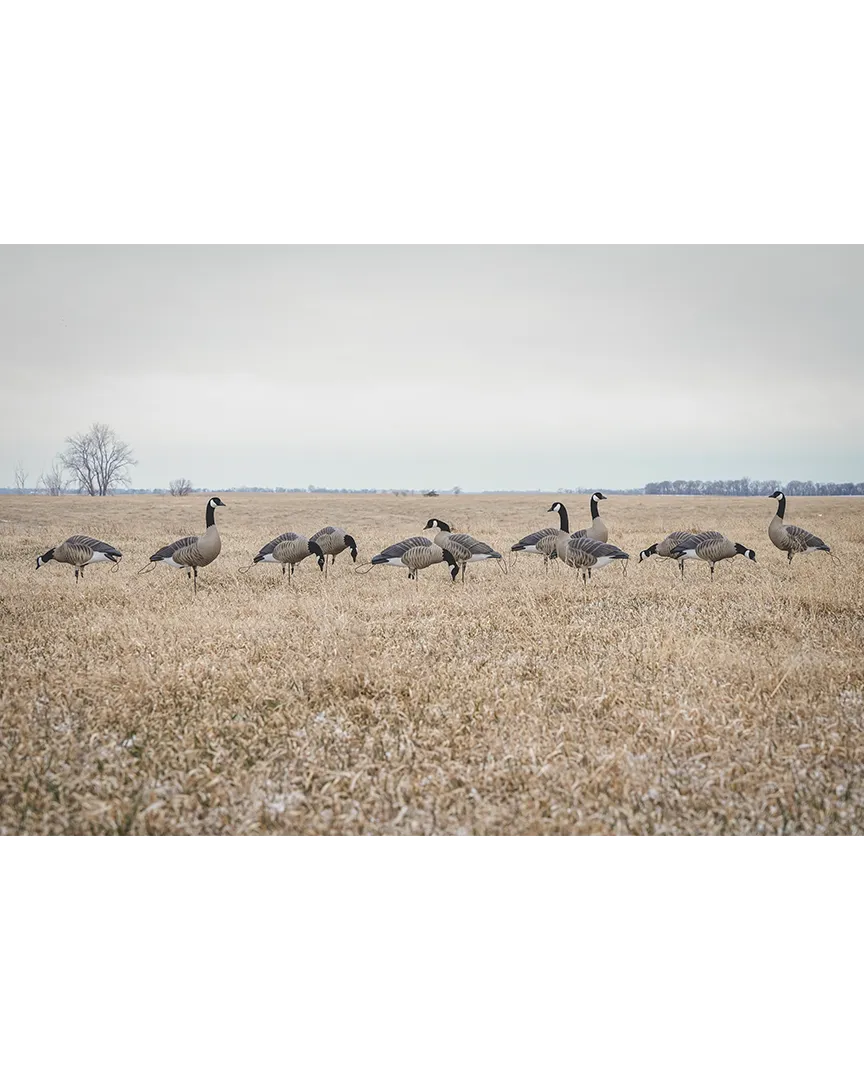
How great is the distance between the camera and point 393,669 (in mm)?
5379

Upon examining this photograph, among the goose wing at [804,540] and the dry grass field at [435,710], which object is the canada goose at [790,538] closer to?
the goose wing at [804,540]

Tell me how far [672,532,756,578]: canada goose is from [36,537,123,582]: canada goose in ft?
34.4

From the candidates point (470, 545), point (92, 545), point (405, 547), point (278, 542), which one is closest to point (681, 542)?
point (470, 545)

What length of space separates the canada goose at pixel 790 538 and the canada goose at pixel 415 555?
21.5 feet

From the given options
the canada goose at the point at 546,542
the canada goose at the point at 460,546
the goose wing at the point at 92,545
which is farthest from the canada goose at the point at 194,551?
the canada goose at the point at 546,542

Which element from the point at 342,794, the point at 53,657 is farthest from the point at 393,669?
the point at 53,657

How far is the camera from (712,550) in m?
9.91

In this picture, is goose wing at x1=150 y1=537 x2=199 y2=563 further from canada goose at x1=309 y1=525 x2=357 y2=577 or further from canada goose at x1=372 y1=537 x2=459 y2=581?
canada goose at x1=372 y1=537 x2=459 y2=581

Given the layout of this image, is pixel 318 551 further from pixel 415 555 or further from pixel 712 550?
pixel 712 550

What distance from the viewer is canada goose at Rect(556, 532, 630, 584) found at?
9852 mm

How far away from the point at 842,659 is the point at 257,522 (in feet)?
54.5

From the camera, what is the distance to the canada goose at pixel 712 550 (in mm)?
9875

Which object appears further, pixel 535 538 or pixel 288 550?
pixel 535 538

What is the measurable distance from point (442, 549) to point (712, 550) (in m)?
5.01
